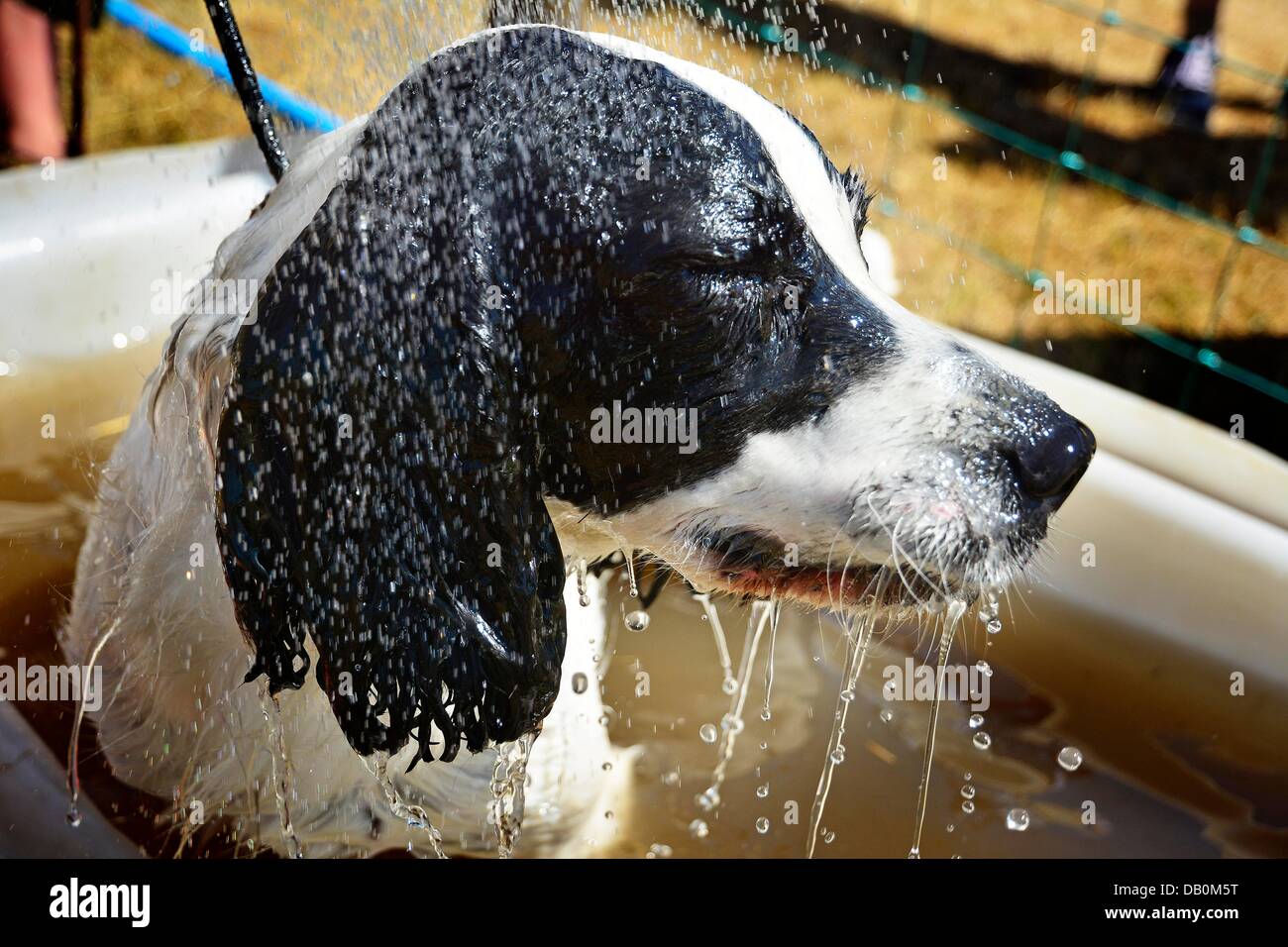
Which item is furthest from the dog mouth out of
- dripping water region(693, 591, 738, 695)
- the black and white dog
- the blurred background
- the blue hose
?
the blue hose

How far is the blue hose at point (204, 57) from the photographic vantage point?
343 centimetres

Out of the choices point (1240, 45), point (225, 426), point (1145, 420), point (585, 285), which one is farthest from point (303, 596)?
point (1240, 45)

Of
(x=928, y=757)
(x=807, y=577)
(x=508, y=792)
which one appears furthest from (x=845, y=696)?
(x=508, y=792)

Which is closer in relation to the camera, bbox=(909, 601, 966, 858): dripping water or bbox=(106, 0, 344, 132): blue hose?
bbox=(909, 601, 966, 858): dripping water

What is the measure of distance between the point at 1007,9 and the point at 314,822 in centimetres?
560

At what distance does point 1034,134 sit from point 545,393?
4.49m

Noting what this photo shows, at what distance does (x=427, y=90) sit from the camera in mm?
1600

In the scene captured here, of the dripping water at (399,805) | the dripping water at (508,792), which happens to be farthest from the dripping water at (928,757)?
the dripping water at (399,805)

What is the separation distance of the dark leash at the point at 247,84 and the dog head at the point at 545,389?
513 mm

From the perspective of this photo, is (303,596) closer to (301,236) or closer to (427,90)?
(301,236)

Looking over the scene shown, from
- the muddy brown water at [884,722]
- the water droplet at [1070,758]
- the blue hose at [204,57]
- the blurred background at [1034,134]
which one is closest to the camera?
the muddy brown water at [884,722]

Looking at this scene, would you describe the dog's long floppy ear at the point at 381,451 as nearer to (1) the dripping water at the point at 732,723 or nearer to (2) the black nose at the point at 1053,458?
(2) the black nose at the point at 1053,458

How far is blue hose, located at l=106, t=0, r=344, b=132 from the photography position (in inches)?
135

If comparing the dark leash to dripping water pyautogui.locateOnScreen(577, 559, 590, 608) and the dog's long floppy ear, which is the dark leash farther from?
dripping water pyautogui.locateOnScreen(577, 559, 590, 608)
